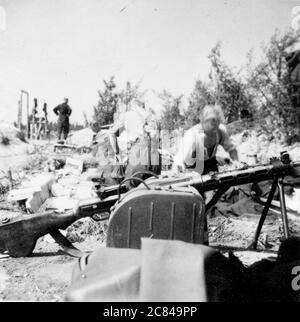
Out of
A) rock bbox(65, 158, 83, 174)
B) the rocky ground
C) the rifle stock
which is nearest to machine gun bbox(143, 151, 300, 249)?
the rocky ground

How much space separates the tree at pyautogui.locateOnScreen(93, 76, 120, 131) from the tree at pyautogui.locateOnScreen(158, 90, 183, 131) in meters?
Result: 2.73

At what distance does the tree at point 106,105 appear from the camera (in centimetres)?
1879

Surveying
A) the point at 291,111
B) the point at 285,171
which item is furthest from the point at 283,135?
the point at 285,171

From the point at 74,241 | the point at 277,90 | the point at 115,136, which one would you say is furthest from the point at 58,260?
the point at 277,90

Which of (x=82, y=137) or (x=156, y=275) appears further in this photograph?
(x=82, y=137)

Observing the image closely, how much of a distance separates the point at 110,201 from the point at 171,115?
50.7 feet

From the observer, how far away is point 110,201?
128 inches

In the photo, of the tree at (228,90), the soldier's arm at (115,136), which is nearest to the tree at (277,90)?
the tree at (228,90)

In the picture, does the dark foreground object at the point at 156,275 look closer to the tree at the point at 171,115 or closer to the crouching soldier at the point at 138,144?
the crouching soldier at the point at 138,144

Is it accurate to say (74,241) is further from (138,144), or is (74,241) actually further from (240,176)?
(240,176)

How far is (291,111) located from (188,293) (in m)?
8.64

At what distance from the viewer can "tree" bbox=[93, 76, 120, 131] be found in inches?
740

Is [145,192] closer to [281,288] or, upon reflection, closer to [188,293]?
[188,293]
